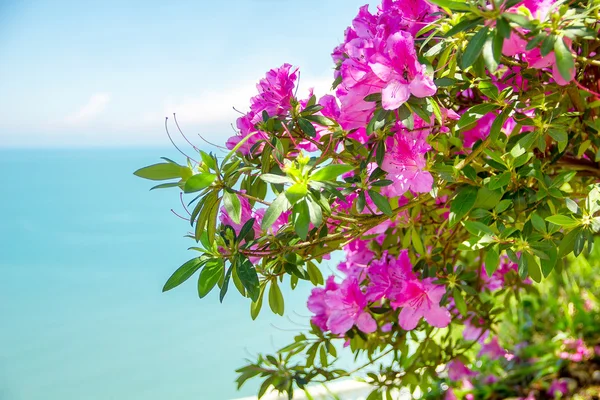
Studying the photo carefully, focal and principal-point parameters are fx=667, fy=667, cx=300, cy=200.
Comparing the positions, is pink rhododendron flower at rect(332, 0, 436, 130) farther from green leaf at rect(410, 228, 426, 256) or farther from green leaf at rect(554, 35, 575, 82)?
green leaf at rect(410, 228, 426, 256)

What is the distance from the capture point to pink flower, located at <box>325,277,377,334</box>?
1.09 meters

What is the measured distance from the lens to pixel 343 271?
1306 millimetres

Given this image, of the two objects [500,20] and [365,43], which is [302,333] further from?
[500,20]

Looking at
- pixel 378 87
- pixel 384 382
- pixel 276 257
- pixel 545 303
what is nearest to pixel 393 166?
pixel 378 87

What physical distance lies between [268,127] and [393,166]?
0.56 ft

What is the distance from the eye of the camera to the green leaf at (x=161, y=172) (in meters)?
0.69

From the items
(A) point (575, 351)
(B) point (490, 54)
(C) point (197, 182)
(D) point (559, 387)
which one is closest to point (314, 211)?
(C) point (197, 182)

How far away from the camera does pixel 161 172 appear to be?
0.70 meters

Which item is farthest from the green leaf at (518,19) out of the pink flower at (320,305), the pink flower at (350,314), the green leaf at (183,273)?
the pink flower at (320,305)

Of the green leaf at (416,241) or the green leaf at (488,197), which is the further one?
the green leaf at (416,241)

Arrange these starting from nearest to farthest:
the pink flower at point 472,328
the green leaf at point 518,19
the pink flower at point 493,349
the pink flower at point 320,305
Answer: the green leaf at point 518,19, the pink flower at point 320,305, the pink flower at point 472,328, the pink flower at point 493,349

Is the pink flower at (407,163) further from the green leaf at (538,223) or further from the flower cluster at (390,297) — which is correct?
the flower cluster at (390,297)

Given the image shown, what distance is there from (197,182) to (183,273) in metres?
0.16

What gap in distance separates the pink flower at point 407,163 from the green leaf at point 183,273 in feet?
0.85
